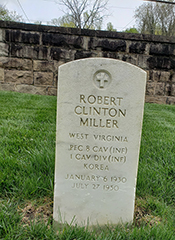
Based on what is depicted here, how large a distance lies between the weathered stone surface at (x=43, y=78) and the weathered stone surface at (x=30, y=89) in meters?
0.16

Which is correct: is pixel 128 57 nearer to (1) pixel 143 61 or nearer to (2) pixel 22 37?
(1) pixel 143 61

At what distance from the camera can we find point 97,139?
147cm

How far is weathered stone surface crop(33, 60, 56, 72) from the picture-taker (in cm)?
558

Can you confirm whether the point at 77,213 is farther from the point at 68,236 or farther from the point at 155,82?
the point at 155,82

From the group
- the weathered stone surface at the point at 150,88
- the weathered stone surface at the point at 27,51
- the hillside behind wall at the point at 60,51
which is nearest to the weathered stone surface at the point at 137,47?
the hillside behind wall at the point at 60,51

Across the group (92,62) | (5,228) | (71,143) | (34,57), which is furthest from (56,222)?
(34,57)

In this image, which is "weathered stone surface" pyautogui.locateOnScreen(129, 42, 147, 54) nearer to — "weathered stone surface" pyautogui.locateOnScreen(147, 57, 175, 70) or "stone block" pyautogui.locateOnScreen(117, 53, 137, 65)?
"stone block" pyautogui.locateOnScreen(117, 53, 137, 65)

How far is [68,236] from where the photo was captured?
1.36 m

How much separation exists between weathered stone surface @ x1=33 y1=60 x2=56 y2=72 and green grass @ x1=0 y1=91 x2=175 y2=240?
8.46 ft

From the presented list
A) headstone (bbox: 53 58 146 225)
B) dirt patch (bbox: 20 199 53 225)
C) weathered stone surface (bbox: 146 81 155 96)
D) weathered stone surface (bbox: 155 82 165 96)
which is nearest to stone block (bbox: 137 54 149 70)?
weathered stone surface (bbox: 146 81 155 96)

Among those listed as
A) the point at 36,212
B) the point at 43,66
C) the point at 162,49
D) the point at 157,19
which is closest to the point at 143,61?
the point at 162,49

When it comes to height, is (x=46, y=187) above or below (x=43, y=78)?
below

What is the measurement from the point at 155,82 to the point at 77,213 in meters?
5.12

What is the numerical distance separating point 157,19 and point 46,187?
75.1 feet
